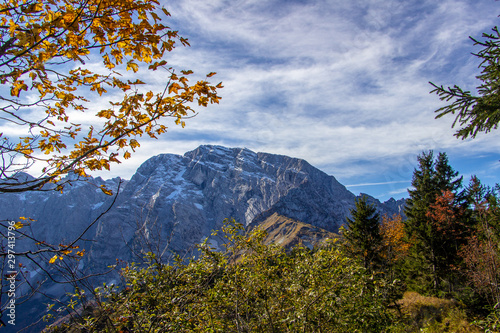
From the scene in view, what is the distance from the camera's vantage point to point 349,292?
16.9 ft

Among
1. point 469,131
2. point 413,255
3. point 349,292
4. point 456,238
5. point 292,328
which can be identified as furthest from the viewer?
point 413,255

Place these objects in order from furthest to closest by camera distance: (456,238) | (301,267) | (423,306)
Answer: (456,238) < (423,306) < (301,267)

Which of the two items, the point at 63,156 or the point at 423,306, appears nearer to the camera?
the point at 63,156

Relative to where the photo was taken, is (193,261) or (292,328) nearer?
(292,328)

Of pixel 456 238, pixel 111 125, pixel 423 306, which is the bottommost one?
pixel 423 306

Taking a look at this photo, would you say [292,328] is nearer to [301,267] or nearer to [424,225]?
[301,267]

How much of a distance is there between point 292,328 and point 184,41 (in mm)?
5038

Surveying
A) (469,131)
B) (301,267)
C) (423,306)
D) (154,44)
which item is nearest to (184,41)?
(154,44)

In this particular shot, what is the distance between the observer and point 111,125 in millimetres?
3004

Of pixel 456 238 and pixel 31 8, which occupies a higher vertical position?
pixel 31 8

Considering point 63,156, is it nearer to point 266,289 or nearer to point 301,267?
point 266,289

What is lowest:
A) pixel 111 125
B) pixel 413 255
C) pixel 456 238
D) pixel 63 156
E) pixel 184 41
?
pixel 413 255

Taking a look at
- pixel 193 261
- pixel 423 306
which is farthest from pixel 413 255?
pixel 193 261

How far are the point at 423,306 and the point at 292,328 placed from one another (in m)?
17.9
